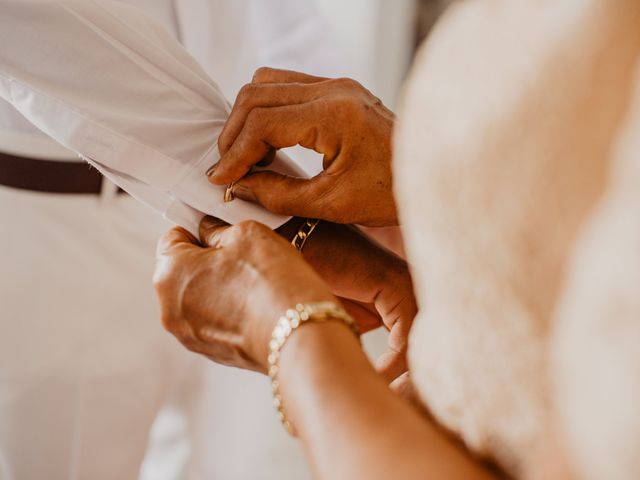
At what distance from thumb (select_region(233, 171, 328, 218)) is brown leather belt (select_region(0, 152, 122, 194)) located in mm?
257

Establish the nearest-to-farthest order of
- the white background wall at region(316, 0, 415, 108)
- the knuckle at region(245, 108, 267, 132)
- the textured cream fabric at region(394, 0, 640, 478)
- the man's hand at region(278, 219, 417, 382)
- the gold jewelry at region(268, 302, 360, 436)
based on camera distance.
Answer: the textured cream fabric at region(394, 0, 640, 478) → the gold jewelry at region(268, 302, 360, 436) → the knuckle at region(245, 108, 267, 132) → the man's hand at region(278, 219, 417, 382) → the white background wall at region(316, 0, 415, 108)

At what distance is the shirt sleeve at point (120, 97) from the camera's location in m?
0.72

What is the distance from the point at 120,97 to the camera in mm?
748

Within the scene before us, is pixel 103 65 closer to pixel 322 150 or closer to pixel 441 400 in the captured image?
pixel 322 150

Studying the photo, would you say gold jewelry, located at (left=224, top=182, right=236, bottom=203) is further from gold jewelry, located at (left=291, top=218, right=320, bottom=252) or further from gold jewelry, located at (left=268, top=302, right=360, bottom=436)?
gold jewelry, located at (left=268, top=302, right=360, bottom=436)

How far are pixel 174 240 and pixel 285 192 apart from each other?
11 cm

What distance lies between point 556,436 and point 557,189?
120 millimetres

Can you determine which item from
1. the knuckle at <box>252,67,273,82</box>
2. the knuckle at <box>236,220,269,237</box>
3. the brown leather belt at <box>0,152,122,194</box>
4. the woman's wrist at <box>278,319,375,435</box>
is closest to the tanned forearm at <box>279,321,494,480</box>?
the woman's wrist at <box>278,319,375,435</box>

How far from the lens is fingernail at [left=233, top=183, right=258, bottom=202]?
75cm

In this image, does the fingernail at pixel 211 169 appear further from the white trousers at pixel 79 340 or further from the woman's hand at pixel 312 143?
the white trousers at pixel 79 340

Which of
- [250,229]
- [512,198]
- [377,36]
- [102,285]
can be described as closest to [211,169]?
[250,229]

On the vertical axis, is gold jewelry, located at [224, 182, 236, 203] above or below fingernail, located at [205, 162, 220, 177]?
below

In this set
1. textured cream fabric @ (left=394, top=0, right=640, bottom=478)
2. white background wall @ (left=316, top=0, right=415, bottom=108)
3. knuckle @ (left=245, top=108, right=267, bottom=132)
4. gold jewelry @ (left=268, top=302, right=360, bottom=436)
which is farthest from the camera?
white background wall @ (left=316, top=0, right=415, bottom=108)

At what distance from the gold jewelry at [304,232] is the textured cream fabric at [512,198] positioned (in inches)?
12.8
